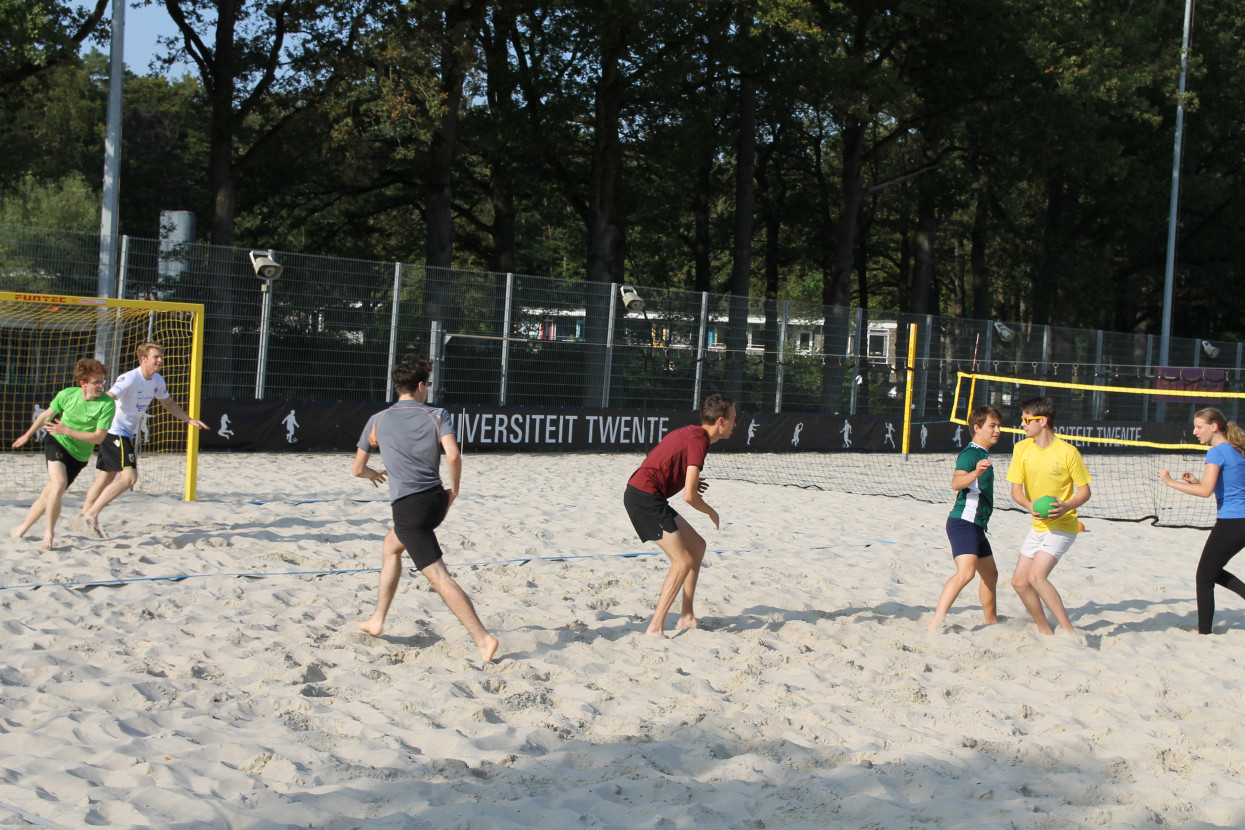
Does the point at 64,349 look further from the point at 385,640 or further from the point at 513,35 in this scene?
the point at 513,35

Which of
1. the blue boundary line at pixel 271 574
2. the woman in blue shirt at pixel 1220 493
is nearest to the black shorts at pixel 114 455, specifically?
the blue boundary line at pixel 271 574

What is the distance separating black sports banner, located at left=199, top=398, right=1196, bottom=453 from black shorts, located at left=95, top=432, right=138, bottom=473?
593cm

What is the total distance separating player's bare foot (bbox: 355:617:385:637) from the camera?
5797 millimetres

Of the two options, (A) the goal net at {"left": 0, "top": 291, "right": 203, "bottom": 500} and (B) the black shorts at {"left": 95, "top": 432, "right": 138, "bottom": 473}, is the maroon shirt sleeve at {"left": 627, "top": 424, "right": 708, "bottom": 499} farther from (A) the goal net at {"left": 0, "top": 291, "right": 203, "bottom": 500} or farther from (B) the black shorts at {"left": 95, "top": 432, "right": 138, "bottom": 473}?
(A) the goal net at {"left": 0, "top": 291, "right": 203, "bottom": 500}

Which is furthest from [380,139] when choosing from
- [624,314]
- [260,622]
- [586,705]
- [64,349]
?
[586,705]

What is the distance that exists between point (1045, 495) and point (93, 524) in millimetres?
6734

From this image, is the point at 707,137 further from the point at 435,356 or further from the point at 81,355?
the point at 81,355

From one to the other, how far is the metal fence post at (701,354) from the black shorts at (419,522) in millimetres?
13537

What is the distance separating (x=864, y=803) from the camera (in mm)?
3848

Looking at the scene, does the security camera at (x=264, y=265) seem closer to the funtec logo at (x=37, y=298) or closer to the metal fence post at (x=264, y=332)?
the metal fence post at (x=264, y=332)

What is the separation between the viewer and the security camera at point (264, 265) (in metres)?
14.2

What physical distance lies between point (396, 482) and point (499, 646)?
108 cm

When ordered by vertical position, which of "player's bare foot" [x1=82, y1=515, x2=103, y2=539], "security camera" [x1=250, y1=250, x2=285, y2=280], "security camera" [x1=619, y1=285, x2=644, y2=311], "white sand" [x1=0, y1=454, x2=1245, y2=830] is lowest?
"white sand" [x1=0, y1=454, x2=1245, y2=830]

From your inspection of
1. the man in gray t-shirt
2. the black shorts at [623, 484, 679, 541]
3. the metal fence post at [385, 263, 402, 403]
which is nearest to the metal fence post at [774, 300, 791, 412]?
the metal fence post at [385, 263, 402, 403]
